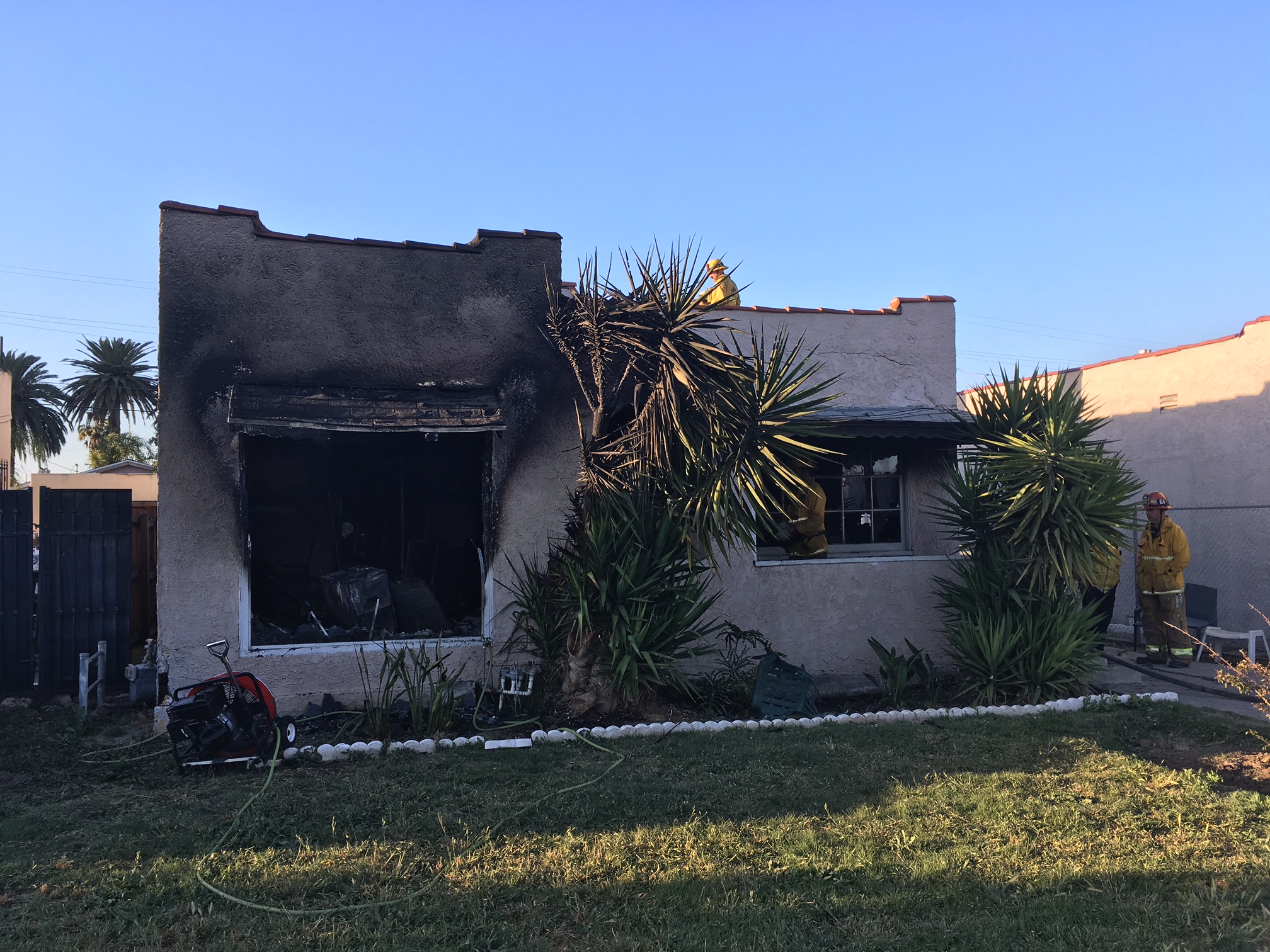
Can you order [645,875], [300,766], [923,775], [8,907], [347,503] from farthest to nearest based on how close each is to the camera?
[347,503], [300,766], [923,775], [645,875], [8,907]

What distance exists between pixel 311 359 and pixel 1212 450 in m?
11.2

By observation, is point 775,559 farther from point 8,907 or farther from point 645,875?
point 8,907

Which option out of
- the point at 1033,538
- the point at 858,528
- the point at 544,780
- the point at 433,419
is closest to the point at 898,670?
the point at 1033,538

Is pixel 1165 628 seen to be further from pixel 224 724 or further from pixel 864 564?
pixel 224 724

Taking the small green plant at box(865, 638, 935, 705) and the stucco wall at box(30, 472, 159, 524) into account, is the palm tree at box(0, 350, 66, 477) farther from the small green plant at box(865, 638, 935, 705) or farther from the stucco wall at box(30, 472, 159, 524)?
the small green plant at box(865, 638, 935, 705)

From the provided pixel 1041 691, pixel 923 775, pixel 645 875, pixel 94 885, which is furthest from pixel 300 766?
pixel 1041 691

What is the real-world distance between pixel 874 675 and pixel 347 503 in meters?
6.30

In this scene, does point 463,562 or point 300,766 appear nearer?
point 300,766

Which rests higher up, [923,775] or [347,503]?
[347,503]

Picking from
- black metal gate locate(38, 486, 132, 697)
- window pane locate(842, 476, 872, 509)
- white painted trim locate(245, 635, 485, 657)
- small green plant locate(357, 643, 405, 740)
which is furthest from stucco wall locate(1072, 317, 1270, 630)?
black metal gate locate(38, 486, 132, 697)

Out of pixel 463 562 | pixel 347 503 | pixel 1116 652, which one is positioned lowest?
pixel 1116 652

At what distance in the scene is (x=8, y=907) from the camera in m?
3.80

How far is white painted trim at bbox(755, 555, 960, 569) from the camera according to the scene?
8.60 m

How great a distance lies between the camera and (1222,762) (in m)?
5.88
